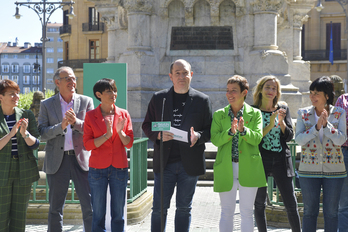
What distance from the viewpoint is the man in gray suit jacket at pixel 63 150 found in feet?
18.9

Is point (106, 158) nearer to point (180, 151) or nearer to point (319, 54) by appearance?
point (180, 151)

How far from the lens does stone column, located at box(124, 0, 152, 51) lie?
12.6m

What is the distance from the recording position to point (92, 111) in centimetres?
571

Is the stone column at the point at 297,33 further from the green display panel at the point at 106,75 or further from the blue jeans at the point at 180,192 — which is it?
the blue jeans at the point at 180,192

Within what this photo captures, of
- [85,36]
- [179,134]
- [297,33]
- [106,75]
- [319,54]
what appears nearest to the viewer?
[179,134]

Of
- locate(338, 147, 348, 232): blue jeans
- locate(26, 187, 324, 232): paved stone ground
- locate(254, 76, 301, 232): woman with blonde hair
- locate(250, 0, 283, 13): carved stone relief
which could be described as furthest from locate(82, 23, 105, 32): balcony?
locate(338, 147, 348, 232): blue jeans

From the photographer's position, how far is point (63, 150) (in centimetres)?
583

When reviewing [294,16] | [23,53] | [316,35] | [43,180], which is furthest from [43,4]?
[23,53]

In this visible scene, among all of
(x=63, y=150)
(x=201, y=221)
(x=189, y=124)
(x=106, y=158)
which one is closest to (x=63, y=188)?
(x=63, y=150)

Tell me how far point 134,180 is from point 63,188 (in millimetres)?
2060

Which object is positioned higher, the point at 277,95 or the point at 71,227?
the point at 277,95

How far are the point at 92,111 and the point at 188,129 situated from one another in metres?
1.14

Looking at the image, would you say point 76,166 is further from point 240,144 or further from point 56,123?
point 240,144

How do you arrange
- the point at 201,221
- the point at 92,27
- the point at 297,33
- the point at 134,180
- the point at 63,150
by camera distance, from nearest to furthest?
1. the point at 63,150
2. the point at 201,221
3. the point at 134,180
4. the point at 297,33
5. the point at 92,27
